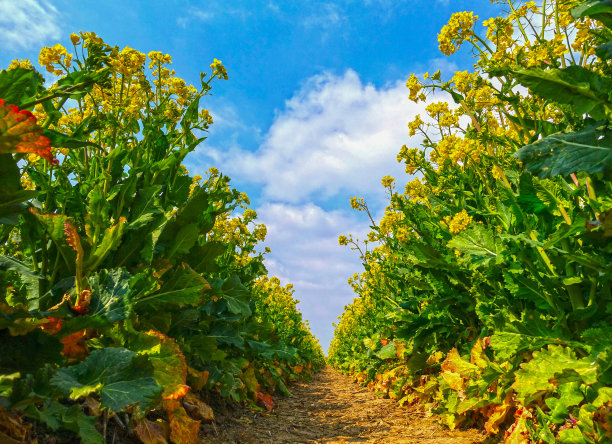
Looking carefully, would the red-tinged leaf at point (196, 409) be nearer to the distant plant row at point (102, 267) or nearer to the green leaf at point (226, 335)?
the distant plant row at point (102, 267)

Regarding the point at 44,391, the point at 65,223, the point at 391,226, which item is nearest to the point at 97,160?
the point at 65,223

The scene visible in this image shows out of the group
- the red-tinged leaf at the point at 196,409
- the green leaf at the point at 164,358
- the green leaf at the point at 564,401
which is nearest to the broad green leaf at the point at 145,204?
the green leaf at the point at 164,358

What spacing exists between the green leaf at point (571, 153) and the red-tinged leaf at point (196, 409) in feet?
8.51

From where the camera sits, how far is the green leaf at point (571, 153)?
1.53 meters

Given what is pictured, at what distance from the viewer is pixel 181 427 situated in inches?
93.4

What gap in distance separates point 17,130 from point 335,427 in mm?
3927

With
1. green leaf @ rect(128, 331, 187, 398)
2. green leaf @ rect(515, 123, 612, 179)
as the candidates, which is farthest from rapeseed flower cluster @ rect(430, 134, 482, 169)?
green leaf @ rect(128, 331, 187, 398)

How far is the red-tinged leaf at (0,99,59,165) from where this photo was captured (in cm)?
122

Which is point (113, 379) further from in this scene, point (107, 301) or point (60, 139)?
point (60, 139)

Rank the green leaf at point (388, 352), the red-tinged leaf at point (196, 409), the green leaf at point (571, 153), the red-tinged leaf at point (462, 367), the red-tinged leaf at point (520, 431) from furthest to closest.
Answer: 1. the green leaf at point (388, 352)
2. the red-tinged leaf at point (462, 367)
3. the red-tinged leaf at point (196, 409)
4. the red-tinged leaf at point (520, 431)
5. the green leaf at point (571, 153)

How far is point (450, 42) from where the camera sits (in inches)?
127

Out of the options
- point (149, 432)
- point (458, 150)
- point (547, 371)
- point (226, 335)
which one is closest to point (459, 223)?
point (458, 150)

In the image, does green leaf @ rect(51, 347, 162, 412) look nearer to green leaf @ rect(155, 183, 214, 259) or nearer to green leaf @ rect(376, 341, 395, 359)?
green leaf @ rect(155, 183, 214, 259)

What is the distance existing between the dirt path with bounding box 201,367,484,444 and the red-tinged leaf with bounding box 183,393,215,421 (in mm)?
120
